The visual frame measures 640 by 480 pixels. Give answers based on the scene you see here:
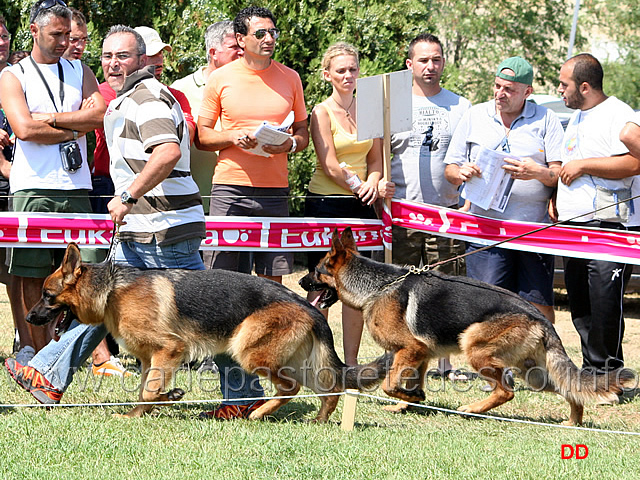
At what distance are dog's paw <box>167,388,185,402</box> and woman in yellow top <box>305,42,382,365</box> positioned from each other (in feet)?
5.90

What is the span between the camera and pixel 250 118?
624 cm

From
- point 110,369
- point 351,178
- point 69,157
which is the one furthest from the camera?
point 351,178

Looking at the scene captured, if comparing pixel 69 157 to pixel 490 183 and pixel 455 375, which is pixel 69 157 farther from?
pixel 455 375

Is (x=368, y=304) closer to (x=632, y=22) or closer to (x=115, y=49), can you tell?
(x=115, y=49)

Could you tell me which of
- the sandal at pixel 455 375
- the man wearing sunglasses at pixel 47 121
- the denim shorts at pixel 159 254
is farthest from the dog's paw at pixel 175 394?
the sandal at pixel 455 375

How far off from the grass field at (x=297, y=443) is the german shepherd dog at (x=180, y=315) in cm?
36

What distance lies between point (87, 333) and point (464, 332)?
2.33 meters

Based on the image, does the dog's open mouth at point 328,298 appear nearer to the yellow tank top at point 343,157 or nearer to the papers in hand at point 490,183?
the yellow tank top at point 343,157

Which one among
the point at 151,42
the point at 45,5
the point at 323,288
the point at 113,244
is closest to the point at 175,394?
the point at 113,244

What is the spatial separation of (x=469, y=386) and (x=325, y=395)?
1.81m

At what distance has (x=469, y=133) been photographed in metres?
6.51

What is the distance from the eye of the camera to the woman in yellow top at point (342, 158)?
6527 millimetres

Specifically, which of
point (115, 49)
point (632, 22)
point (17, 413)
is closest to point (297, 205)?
point (115, 49)

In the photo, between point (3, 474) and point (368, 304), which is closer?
point (3, 474)
